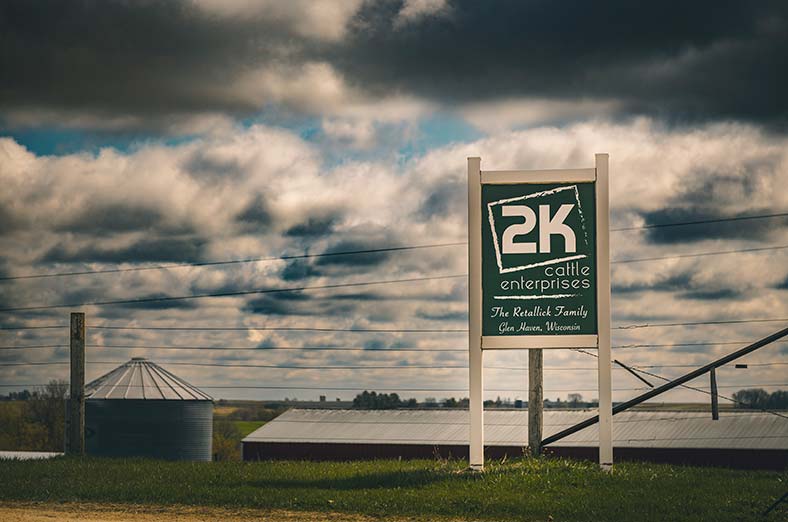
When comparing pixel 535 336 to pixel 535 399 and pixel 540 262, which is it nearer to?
pixel 540 262

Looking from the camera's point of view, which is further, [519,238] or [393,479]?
[519,238]

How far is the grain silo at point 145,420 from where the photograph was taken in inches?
1426

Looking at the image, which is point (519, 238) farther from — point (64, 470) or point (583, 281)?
point (64, 470)

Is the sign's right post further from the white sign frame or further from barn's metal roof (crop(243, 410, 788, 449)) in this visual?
barn's metal roof (crop(243, 410, 788, 449))

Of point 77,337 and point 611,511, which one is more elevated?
point 77,337

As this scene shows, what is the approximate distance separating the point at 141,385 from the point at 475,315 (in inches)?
968

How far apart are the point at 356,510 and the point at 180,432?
2417cm

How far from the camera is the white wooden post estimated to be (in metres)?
18.1

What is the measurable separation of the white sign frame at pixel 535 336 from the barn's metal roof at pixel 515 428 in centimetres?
1753

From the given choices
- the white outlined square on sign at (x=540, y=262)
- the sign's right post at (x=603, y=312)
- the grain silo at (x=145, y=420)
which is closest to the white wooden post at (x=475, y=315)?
the white outlined square on sign at (x=540, y=262)

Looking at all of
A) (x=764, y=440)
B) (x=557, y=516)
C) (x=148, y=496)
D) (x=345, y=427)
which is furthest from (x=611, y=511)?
(x=345, y=427)

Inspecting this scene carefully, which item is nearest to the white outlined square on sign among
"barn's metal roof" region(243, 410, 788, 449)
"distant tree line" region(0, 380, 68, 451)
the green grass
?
the green grass

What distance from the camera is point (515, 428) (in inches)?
1565

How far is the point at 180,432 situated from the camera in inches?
1473
